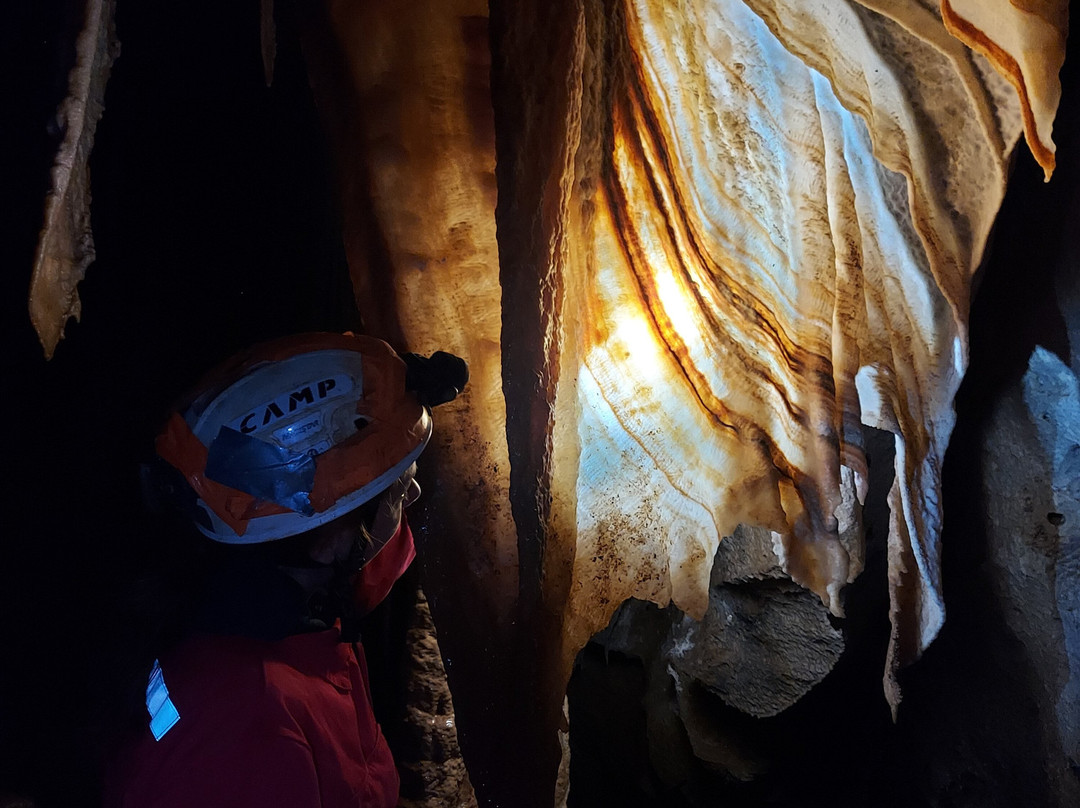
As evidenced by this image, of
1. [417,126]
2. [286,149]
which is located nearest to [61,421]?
[286,149]

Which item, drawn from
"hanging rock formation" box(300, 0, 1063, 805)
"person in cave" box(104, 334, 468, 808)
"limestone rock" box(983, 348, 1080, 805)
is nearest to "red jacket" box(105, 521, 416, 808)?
"person in cave" box(104, 334, 468, 808)

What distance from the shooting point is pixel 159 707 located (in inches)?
53.9

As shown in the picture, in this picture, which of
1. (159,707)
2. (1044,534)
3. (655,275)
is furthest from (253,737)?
(1044,534)

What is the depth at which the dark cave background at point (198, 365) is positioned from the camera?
1445mm

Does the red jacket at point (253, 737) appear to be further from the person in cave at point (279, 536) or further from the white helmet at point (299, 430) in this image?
the white helmet at point (299, 430)

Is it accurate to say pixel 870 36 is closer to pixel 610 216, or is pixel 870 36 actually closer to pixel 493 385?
pixel 610 216

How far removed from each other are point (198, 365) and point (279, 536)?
75 cm

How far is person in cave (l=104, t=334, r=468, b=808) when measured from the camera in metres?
1.35

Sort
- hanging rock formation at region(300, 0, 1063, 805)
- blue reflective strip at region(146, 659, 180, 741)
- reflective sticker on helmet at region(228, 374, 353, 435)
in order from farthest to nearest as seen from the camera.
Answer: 1. reflective sticker on helmet at region(228, 374, 353, 435)
2. blue reflective strip at region(146, 659, 180, 741)
3. hanging rock formation at region(300, 0, 1063, 805)

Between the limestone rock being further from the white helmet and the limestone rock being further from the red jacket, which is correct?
the red jacket

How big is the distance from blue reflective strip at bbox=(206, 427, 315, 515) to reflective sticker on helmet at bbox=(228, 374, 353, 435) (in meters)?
0.03

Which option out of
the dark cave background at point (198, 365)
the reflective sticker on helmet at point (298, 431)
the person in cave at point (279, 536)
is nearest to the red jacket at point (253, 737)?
the person in cave at point (279, 536)

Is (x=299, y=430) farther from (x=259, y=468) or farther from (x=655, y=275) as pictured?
(x=655, y=275)

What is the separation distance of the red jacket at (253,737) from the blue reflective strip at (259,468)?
1.13 ft
